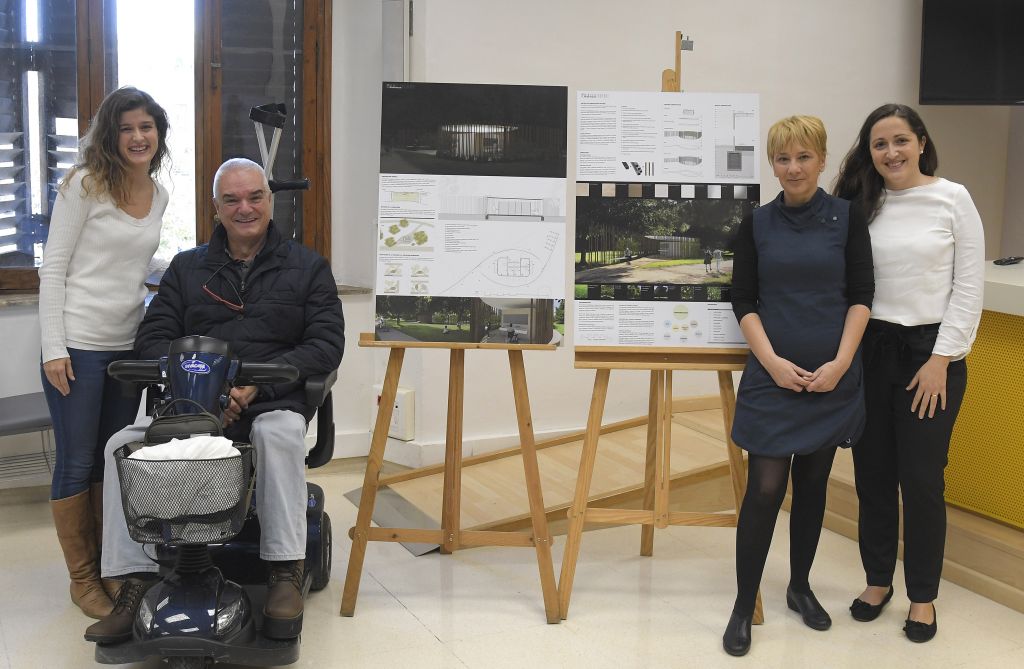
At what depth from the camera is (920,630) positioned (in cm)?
293

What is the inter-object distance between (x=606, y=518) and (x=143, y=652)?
1.33 metres

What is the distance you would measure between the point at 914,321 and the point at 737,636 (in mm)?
980

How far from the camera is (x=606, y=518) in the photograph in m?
3.09

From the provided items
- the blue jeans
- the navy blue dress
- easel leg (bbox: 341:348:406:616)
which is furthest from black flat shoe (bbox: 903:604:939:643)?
the blue jeans

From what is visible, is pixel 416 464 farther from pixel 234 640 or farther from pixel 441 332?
pixel 234 640

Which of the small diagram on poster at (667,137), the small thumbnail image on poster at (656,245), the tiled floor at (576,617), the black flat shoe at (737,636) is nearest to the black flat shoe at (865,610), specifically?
the tiled floor at (576,617)

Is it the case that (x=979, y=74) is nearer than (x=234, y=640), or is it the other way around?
(x=234, y=640)

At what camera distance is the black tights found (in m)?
2.81

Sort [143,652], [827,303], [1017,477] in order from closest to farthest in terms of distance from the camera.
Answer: [143,652] → [827,303] → [1017,477]

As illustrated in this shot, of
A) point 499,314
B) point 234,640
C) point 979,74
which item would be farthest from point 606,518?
point 979,74

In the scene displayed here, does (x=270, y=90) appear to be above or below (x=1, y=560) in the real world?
above

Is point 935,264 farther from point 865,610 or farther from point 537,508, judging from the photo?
point 537,508

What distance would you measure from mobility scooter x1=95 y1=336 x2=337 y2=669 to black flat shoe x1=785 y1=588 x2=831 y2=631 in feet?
4.77

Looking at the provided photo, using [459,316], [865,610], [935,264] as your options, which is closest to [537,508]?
[459,316]
